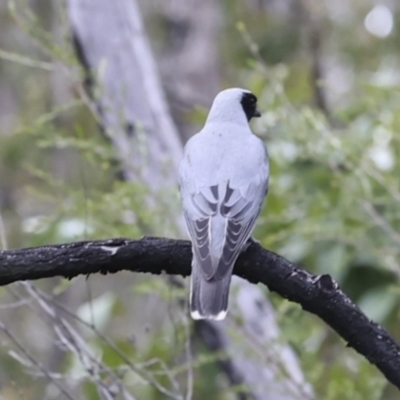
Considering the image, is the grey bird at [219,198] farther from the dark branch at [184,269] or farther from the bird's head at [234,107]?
the dark branch at [184,269]

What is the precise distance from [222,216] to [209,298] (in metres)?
0.47

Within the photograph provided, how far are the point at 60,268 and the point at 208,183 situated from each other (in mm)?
1208

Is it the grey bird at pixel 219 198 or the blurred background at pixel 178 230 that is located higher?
the grey bird at pixel 219 198

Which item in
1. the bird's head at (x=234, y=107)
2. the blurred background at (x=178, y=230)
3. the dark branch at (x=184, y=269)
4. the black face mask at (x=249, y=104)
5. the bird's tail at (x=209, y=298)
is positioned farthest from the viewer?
the black face mask at (x=249, y=104)

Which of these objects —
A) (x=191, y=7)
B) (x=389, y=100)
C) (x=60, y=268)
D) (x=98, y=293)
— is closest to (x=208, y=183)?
(x=60, y=268)

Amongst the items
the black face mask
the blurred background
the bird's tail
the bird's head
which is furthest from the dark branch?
the black face mask

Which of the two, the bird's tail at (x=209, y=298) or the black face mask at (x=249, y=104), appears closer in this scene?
the bird's tail at (x=209, y=298)

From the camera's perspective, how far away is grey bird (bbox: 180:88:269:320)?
11.7 feet

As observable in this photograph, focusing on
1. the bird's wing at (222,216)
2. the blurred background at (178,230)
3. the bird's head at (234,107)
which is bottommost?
the blurred background at (178,230)

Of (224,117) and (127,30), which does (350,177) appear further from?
(127,30)

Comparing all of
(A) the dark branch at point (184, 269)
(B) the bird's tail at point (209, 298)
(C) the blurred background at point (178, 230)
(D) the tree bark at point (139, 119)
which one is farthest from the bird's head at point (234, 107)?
(A) the dark branch at point (184, 269)

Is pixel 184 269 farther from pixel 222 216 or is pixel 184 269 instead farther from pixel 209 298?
pixel 222 216

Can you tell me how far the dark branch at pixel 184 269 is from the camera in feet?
9.75

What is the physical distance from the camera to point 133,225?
5348mm
